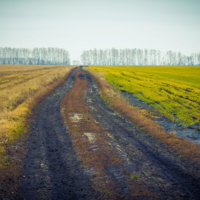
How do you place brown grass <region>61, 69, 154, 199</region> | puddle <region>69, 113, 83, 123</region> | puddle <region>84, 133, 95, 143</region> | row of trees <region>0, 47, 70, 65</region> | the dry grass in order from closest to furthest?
brown grass <region>61, 69, 154, 199</region>
the dry grass
puddle <region>84, 133, 95, 143</region>
puddle <region>69, 113, 83, 123</region>
row of trees <region>0, 47, 70, 65</region>

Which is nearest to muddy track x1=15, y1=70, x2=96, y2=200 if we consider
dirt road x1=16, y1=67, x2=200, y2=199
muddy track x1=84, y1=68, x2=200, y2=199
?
dirt road x1=16, y1=67, x2=200, y2=199

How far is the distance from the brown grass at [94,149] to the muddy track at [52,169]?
42 cm

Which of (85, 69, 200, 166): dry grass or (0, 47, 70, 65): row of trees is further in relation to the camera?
(0, 47, 70, 65): row of trees

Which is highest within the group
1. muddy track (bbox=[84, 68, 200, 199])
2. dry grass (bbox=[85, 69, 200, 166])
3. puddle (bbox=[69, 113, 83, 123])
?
puddle (bbox=[69, 113, 83, 123])

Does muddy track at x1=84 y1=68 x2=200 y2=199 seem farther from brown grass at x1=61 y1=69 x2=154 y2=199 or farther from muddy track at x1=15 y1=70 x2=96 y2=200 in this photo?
muddy track at x1=15 y1=70 x2=96 y2=200

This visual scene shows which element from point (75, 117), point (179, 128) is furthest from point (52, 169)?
point (179, 128)

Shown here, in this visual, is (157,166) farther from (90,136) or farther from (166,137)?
(90,136)

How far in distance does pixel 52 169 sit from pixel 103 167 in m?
2.52

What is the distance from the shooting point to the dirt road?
6.31 meters

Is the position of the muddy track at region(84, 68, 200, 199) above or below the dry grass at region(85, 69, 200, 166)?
below

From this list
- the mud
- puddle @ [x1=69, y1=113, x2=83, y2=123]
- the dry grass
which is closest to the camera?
the dry grass

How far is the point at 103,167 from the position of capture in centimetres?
791

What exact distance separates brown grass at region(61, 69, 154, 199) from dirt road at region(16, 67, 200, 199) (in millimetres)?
43

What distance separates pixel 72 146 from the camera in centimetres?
1016
